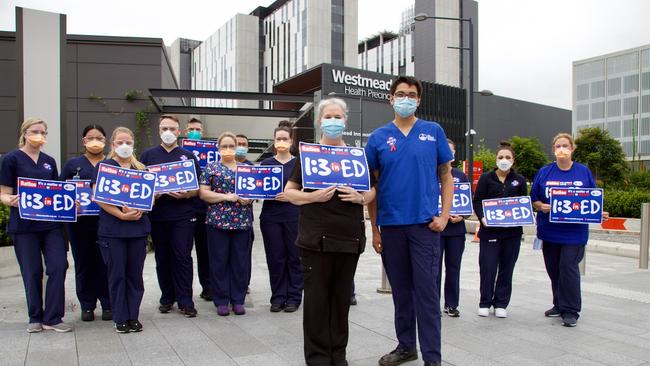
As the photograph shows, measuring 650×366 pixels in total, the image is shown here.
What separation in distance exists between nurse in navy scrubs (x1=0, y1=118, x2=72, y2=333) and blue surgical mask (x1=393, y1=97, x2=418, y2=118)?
3650 millimetres

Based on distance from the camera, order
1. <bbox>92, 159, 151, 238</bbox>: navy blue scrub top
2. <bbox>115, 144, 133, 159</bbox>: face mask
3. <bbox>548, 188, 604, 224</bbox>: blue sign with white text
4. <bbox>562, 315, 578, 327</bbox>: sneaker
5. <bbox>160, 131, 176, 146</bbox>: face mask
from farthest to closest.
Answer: <bbox>160, 131, 176, 146</bbox>: face mask, <bbox>548, 188, 604, 224</bbox>: blue sign with white text, <bbox>562, 315, 578, 327</bbox>: sneaker, <bbox>115, 144, 133, 159</bbox>: face mask, <bbox>92, 159, 151, 238</bbox>: navy blue scrub top

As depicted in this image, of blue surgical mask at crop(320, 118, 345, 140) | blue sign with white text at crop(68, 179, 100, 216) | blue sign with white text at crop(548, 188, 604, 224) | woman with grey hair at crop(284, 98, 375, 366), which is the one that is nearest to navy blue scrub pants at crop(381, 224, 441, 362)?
woman with grey hair at crop(284, 98, 375, 366)

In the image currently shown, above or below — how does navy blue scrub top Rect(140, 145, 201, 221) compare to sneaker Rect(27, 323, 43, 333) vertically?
above

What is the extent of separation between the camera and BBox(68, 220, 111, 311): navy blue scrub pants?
5.92 metres

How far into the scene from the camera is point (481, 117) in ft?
353

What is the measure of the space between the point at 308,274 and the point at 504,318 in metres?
3.05

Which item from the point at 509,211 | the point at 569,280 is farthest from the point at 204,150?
the point at 569,280

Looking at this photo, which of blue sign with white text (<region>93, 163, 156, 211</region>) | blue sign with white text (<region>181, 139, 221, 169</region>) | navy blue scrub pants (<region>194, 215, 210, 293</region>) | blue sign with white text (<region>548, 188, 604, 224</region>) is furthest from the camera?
blue sign with white text (<region>181, 139, 221, 169</region>)

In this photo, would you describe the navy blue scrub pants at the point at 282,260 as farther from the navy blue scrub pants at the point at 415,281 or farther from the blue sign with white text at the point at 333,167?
the blue sign with white text at the point at 333,167

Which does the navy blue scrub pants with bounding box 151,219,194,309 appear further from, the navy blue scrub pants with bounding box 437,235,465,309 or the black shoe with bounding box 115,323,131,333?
the navy blue scrub pants with bounding box 437,235,465,309

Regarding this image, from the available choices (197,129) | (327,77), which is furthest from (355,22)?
(197,129)

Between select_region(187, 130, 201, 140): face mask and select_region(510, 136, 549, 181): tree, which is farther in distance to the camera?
select_region(510, 136, 549, 181): tree

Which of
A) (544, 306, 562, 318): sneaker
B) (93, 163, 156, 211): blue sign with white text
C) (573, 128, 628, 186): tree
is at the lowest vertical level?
(544, 306, 562, 318): sneaker

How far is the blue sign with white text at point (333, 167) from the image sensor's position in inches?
163
